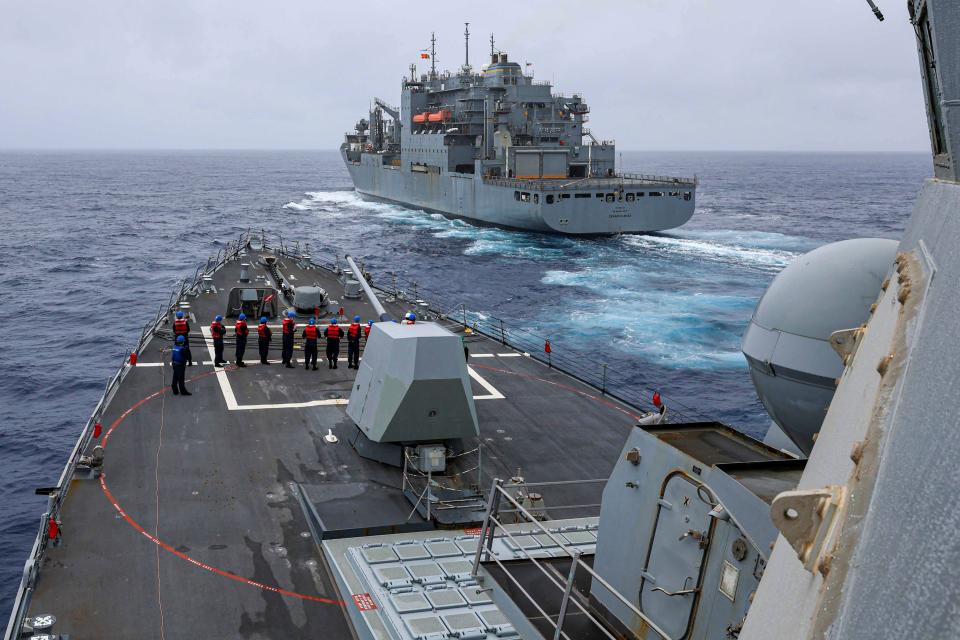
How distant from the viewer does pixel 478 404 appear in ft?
51.8

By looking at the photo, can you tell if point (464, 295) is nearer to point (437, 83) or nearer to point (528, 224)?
point (528, 224)

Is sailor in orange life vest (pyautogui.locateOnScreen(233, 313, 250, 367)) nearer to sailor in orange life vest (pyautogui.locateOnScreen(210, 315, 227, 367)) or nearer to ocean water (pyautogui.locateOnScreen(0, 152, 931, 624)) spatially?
sailor in orange life vest (pyautogui.locateOnScreen(210, 315, 227, 367))

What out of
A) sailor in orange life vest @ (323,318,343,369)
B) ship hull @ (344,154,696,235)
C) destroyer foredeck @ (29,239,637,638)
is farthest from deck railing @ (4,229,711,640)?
ship hull @ (344,154,696,235)

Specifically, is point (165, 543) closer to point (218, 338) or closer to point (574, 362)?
point (218, 338)

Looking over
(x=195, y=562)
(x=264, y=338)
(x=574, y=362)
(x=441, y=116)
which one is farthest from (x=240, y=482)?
(x=441, y=116)

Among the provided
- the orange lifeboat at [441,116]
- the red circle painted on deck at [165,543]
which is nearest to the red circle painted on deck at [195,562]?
the red circle painted on deck at [165,543]

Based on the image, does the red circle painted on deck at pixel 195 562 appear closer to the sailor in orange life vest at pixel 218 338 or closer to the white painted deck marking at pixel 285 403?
the white painted deck marking at pixel 285 403

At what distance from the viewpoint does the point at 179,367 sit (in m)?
15.4

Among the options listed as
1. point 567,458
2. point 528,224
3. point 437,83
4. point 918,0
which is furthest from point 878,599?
point 437,83

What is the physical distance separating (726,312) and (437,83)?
4473 centimetres

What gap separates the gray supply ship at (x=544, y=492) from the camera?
179 centimetres

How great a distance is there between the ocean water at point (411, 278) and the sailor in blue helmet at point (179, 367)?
3586mm

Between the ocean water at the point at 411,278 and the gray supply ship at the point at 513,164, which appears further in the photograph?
the gray supply ship at the point at 513,164

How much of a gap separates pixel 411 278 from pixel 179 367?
27.9m
